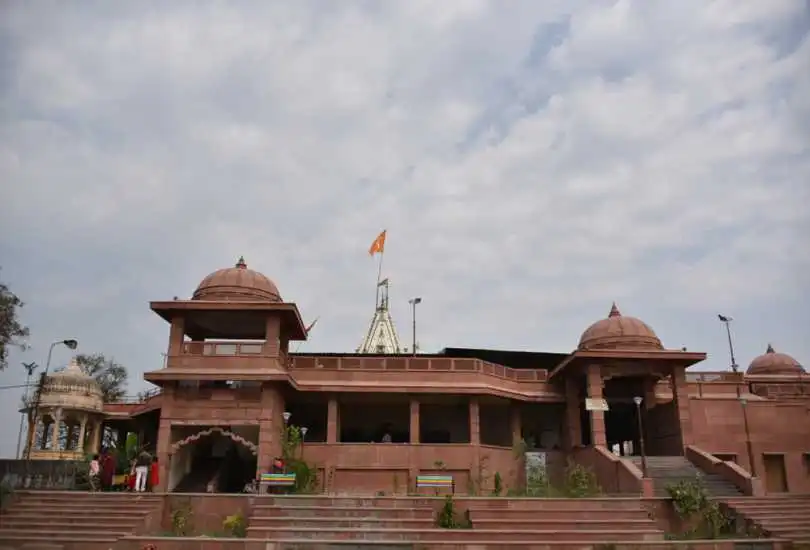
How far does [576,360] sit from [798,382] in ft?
51.7

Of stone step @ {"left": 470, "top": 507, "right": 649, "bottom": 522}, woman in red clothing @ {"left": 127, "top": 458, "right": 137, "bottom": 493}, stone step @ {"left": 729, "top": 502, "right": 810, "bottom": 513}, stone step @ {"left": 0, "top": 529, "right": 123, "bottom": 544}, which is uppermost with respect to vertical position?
woman in red clothing @ {"left": 127, "top": 458, "right": 137, "bottom": 493}

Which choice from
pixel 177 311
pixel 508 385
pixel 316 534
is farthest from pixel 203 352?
pixel 508 385

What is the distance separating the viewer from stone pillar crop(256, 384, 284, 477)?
24.4 m

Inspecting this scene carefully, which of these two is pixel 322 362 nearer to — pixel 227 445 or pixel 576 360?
pixel 227 445

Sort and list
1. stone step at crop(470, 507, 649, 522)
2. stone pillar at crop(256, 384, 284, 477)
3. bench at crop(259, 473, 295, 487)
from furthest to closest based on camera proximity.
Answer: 1. stone pillar at crop(256, 384, 284, 477)
2. bench at crop(259, 473, 295, 487)
3. stone step at crop(470, 507, 649, 522)

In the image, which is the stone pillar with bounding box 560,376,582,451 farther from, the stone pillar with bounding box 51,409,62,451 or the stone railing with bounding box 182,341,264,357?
the stone pillar with bounding box 51,409,62,451

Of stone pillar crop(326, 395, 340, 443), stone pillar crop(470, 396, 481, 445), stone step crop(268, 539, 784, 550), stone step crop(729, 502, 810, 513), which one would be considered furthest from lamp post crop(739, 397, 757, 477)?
stone pillar crop(326, 395, 340, 443)

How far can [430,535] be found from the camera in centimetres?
1867

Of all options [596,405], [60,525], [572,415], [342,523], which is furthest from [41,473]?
[572,415]

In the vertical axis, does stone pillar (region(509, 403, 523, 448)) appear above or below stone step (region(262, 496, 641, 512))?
above

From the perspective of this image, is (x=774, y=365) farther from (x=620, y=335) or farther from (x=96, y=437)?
(x=96, y=437)

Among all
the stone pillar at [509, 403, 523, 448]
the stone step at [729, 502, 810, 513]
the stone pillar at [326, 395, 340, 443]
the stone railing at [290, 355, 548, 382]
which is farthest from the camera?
the stone pillar at [509, 403, 523, 448]

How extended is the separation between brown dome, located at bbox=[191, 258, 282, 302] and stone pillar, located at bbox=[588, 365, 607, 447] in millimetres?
13300

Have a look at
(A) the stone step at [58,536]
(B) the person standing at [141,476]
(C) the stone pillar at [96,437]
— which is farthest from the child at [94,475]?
(C) the stone pillar at [96,437]
